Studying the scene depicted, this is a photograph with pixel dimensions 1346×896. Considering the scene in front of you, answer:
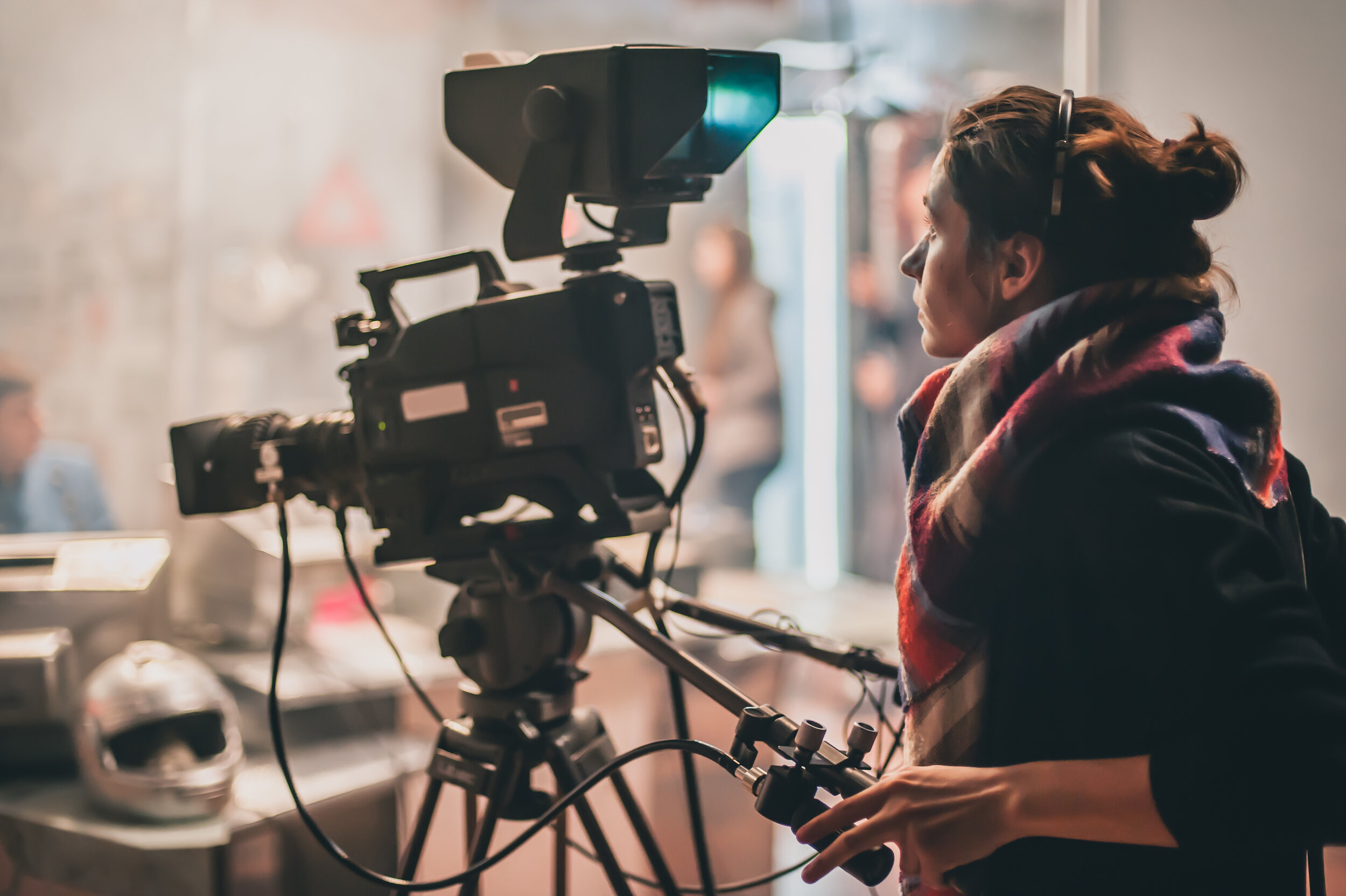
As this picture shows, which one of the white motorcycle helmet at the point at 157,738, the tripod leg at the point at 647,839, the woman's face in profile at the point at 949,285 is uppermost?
the woman's face in profile at the point at 949,285

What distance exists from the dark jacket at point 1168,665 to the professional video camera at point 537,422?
27 centimetres

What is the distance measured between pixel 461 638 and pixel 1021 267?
2.12 ft

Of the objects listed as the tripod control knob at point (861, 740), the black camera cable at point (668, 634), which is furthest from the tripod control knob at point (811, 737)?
the black camera cable at point (668, 634)

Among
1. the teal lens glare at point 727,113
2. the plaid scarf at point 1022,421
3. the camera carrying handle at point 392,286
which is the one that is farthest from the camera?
the camera carrying handle at point 392,286

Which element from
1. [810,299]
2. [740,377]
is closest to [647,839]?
[740,377]

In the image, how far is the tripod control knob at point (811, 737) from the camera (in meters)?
0.67

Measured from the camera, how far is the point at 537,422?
3.05 ft

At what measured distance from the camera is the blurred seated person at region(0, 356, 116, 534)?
7.04ft

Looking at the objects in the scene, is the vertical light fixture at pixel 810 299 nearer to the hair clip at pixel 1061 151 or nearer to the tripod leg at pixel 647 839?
the tripod leg at pixel 647 839

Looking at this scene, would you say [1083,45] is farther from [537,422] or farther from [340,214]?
[340,214]

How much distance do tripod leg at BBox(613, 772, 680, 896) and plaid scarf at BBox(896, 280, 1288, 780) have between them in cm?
36

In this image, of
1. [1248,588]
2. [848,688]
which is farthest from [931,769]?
[848,688]

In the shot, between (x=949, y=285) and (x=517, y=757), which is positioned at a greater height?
(x=949, y=285)

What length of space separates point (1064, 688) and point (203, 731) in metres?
1.43
